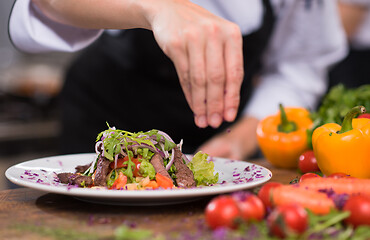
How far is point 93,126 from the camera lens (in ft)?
7.91

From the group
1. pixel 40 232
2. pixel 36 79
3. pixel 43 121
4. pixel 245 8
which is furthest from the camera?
pixel 36 79

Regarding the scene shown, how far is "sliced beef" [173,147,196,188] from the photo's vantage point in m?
1.09

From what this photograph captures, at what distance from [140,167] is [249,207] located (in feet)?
1.26

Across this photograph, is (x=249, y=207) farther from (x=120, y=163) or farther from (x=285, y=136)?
(x=285, y=136)

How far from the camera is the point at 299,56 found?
Result: 2.33 m

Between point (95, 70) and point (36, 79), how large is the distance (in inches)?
91.0

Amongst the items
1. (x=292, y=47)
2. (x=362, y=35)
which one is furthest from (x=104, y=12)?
(x=362, y=35)

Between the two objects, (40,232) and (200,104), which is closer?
(40,232)

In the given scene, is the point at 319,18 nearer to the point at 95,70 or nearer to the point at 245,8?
the point at 245,8

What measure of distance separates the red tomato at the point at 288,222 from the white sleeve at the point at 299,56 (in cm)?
151

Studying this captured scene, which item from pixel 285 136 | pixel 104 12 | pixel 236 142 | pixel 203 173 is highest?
pixel 104 12

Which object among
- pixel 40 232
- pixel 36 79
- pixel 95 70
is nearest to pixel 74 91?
pixel 95 70

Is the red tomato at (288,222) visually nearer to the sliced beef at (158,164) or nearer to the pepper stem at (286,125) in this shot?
the sliced beef at (158,164)

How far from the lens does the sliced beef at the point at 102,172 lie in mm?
Result: 1085
